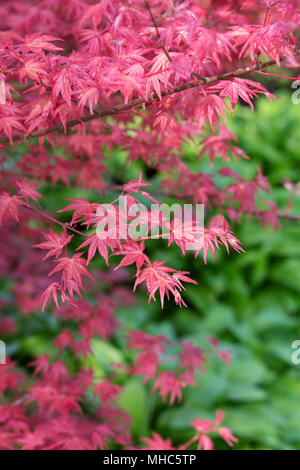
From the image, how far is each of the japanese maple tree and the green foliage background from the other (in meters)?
0.18

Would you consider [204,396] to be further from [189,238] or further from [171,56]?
[171,56]

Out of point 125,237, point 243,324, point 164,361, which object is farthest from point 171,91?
point 243,324

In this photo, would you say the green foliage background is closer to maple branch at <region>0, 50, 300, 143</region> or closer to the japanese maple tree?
the japanese maple tree

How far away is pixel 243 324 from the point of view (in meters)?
2.68

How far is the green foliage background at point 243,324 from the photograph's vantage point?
2.00 meters

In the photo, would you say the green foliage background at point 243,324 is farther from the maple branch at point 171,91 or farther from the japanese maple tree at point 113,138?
the maple branch at point 171,91

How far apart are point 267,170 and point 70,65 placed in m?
2.65

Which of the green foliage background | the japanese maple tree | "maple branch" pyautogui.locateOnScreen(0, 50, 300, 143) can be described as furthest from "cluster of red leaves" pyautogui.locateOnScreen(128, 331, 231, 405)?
"maple branch" pyautogui.locateOnScreen(0, 50, 300, 143)

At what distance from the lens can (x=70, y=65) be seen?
0.92 m

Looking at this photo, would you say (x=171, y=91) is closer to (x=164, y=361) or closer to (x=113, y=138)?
(x=113, y=138)

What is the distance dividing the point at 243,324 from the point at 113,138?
171cm

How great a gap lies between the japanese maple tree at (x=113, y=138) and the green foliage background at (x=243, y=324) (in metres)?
0.18

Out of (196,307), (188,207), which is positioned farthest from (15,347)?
(188,207)

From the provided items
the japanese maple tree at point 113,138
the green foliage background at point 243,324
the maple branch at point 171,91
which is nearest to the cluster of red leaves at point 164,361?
the japanese maple tree at point 113,138
